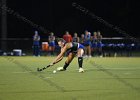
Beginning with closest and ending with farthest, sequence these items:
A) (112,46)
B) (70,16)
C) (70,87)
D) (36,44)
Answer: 1. (70,87)
2. (36,44)
3. (112,46)
4. (70,16)

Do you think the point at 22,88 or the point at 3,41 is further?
the point at 3,41

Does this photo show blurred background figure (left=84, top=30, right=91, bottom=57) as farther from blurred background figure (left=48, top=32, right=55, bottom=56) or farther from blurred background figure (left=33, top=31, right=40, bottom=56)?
blurred background figure (left=33, top=31, right=40, bottom=56)

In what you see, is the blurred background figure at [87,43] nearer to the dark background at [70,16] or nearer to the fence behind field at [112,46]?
the fence behind field at [112,46]

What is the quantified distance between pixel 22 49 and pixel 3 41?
192cm

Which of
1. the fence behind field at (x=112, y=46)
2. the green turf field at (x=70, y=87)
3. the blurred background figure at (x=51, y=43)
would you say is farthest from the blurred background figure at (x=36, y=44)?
the green turf field at (x=70, y=87)

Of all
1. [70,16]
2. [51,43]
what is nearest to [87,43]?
[51,43]

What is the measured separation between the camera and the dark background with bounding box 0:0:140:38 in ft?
151

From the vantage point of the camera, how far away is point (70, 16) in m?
47.6

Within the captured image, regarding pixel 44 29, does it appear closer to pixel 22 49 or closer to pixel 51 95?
pixel 22 49

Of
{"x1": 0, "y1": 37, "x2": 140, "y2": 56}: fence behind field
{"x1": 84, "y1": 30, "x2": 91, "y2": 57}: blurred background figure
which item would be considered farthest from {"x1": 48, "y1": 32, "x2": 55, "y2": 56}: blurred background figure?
{"x1": 84, "y1": 30, "x2": 91, "y2": 57}: blurred background figure

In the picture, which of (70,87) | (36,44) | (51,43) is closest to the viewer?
(70,87)

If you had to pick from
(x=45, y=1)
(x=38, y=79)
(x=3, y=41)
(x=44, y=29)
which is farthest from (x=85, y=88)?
(x=45, y=1)

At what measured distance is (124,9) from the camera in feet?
151

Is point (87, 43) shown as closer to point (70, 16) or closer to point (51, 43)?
point (51, 43)
